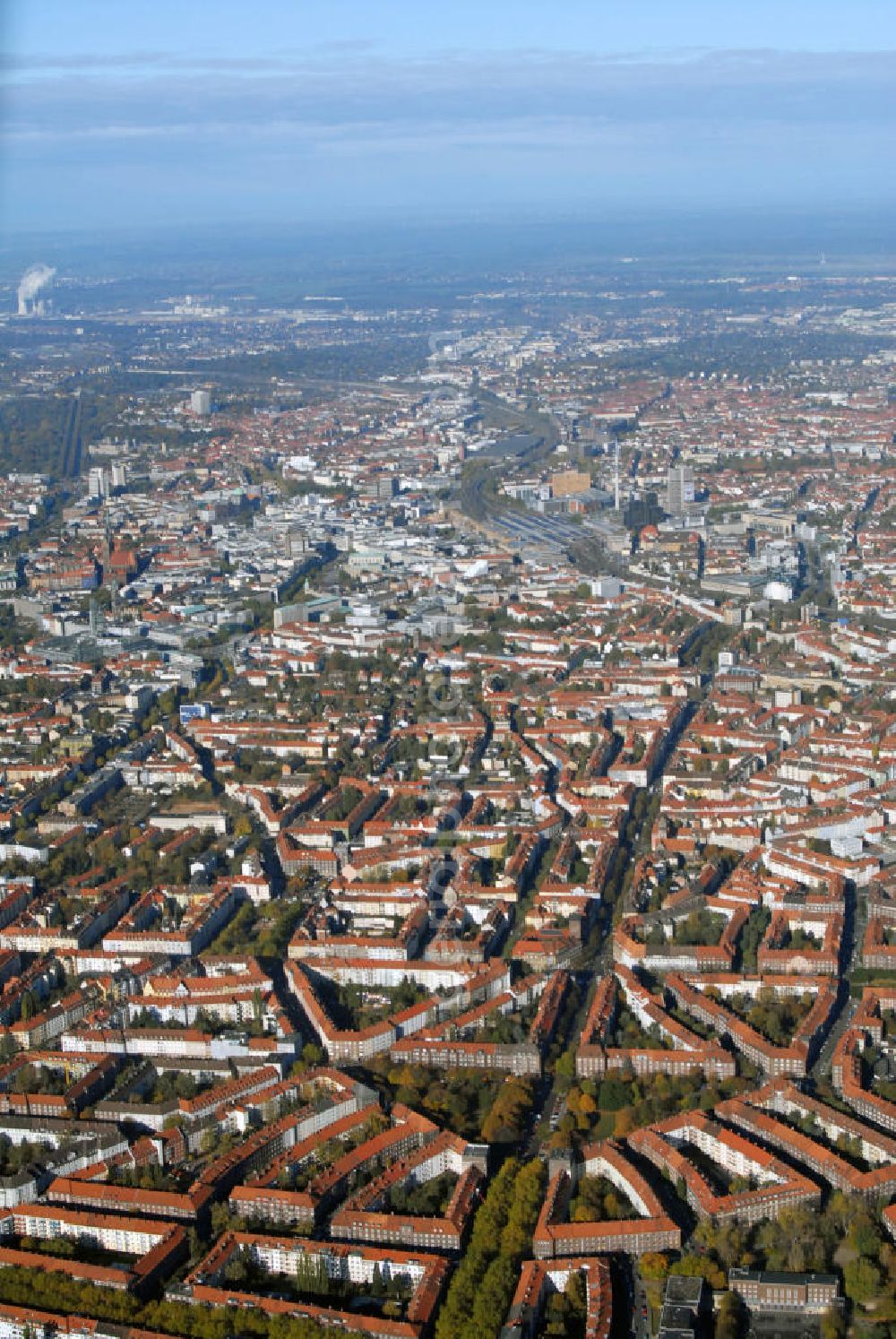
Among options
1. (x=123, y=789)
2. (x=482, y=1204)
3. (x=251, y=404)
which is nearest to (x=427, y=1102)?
(x=482, y=1204)

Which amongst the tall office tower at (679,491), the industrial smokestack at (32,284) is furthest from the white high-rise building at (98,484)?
the industrial smokestack at (32,284)

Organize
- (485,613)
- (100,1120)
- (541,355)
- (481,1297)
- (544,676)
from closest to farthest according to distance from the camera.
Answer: (481,1297)
(100,1120)
(544,676)
(485,613)
(541,355)

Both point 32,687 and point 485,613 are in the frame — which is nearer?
point 32,687

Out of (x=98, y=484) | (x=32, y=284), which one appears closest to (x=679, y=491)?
(x=98, y=484)

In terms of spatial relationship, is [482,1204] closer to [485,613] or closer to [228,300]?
[485,613]

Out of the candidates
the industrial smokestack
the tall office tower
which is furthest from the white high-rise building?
the industrial smokestack

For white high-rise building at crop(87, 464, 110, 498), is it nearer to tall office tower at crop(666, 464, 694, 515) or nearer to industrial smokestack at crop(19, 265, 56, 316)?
tall office tower at crop(666, 464, 694, 515)

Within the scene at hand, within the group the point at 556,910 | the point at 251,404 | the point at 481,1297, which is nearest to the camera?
the point at 481,1297
